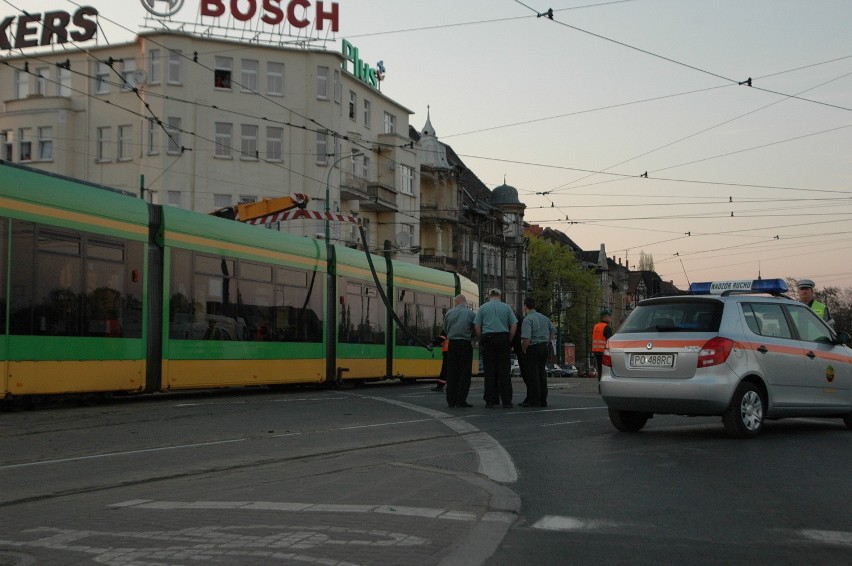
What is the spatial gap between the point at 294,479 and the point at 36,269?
819 centimetres

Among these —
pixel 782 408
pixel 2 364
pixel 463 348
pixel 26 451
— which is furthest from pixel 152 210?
pixel 782 408

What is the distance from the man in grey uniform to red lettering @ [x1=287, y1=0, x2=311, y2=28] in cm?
3823

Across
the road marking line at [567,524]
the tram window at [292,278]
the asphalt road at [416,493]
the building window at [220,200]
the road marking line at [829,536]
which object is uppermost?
the building window at [220,200]

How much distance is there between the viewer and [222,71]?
50.7 metres

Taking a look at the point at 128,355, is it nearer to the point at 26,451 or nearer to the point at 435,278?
the point at 26,451

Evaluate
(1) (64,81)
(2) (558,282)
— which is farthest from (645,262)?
(1) (64,81)

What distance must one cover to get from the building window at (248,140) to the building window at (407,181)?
12829mm

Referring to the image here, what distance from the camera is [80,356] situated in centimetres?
1559

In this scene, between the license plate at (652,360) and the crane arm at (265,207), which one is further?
the crane arm at (265,207)

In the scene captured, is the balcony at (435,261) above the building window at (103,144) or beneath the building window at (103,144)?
beneath

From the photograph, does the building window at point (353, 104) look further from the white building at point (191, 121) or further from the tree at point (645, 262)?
the tree at point (645, 262)

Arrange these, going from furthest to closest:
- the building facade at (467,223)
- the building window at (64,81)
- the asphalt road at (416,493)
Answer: the building facade at (467,223)
the building window at (64,81)
the asphalt road at (416,493)

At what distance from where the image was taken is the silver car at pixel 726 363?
37.1 feet

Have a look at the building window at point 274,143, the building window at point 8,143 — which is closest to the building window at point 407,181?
the building window at point 274,143
